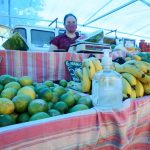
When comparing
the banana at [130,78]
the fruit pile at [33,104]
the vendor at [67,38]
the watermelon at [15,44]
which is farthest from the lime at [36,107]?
the vendor at [67,38]

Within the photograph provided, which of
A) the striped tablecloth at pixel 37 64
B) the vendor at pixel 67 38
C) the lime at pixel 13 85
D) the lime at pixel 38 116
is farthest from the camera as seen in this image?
the vendor at pixel 67 38

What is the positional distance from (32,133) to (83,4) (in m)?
7.53

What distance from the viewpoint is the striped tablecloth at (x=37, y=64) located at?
1430mm

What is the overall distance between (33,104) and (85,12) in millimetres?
8053

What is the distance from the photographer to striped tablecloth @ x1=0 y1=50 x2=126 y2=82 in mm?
1430

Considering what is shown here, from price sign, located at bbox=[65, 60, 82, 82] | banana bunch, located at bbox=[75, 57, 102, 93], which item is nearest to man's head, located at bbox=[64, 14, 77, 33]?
price sign, located at bbox=[65, 60, 82, 82]

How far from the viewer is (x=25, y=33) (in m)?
4.57

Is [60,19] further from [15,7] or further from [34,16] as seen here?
[15,7]

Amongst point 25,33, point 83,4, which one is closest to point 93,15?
point 83,4

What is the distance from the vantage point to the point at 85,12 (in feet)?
27.6

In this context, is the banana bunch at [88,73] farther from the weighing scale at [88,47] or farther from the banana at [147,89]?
the weighing scale at [88,47]

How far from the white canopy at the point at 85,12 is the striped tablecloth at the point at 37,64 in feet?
18.7

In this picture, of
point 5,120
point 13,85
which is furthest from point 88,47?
point 5,120

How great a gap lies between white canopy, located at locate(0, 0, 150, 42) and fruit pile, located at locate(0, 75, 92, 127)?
20.9 ft
